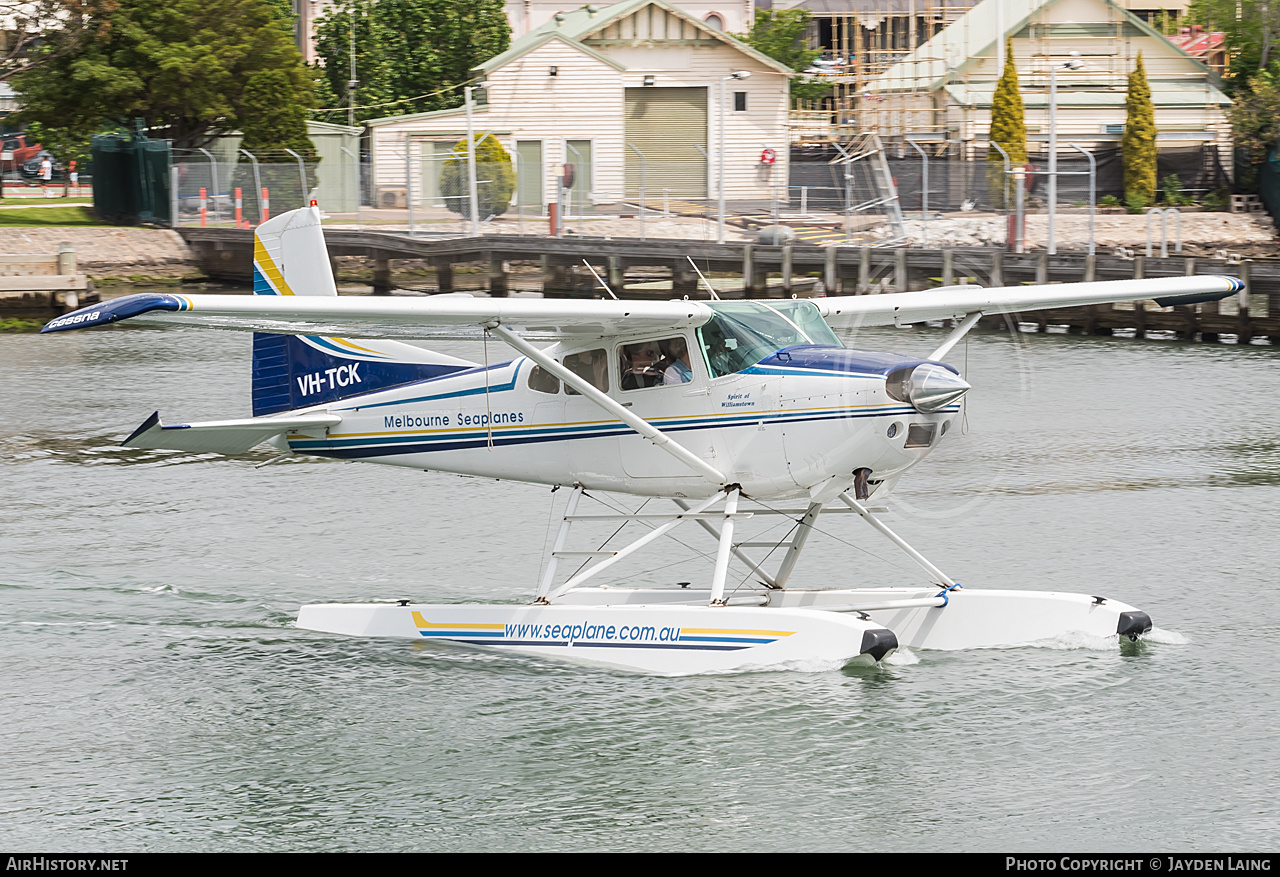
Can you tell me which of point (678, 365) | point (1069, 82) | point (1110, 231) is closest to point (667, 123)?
point (1110, 231)

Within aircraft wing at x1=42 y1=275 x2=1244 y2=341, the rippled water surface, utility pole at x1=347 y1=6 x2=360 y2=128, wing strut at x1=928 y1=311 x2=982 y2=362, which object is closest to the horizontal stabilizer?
aircraft wing at x1=42 y1=275 x2=1244 y2=341

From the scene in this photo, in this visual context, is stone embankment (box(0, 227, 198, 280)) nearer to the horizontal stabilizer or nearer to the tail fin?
the tail fin

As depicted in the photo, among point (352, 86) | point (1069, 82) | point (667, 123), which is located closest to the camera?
point (667, 123)

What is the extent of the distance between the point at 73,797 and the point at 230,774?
861 millimetres

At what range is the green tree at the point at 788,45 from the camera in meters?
64.5

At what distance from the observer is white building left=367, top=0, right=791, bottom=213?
46.9 metres

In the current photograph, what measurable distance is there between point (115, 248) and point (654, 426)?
3165 cm

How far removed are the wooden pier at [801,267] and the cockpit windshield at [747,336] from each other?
15960 millimetres

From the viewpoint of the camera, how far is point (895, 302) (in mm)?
11141

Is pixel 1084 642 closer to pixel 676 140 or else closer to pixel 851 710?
pixel 851 710

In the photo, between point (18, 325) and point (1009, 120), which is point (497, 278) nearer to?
point (18, 325)

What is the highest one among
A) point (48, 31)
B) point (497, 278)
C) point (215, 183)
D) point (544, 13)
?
point (544, 13)

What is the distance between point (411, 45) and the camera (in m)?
57.3

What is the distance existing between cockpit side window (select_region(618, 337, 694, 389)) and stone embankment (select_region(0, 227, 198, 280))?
2960cm
